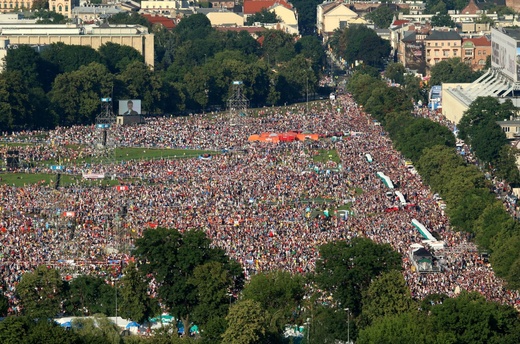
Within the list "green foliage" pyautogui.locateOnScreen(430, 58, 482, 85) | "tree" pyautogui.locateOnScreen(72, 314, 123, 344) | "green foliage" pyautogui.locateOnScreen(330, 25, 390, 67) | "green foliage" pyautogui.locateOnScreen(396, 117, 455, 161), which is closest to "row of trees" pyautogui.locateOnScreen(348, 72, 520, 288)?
"green foliage" pyautogui.locateOnScreen(396, 117, 455, 161)

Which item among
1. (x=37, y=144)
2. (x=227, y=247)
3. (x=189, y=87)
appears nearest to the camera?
(x=227, y=247)

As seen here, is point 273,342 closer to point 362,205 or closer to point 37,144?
point 362,205

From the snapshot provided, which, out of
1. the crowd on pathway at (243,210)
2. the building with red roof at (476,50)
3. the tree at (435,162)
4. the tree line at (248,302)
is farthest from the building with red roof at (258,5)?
the tree line at (248,302)

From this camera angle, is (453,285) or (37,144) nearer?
(453,285)

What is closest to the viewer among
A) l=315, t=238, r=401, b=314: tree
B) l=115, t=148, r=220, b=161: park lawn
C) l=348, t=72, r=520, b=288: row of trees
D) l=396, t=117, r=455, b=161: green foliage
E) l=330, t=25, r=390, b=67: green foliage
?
l=315, t=238, r=401, b=314: tree

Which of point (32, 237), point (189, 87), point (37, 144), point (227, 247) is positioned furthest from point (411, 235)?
point (189, 87)

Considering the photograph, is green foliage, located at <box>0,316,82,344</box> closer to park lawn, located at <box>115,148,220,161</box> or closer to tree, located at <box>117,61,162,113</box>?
park lawn, located at <box>115,148,220,161</box>

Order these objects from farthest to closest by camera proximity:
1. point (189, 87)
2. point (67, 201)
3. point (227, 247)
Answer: point (189, 87) < point (67, 201) < point (227, 247)
